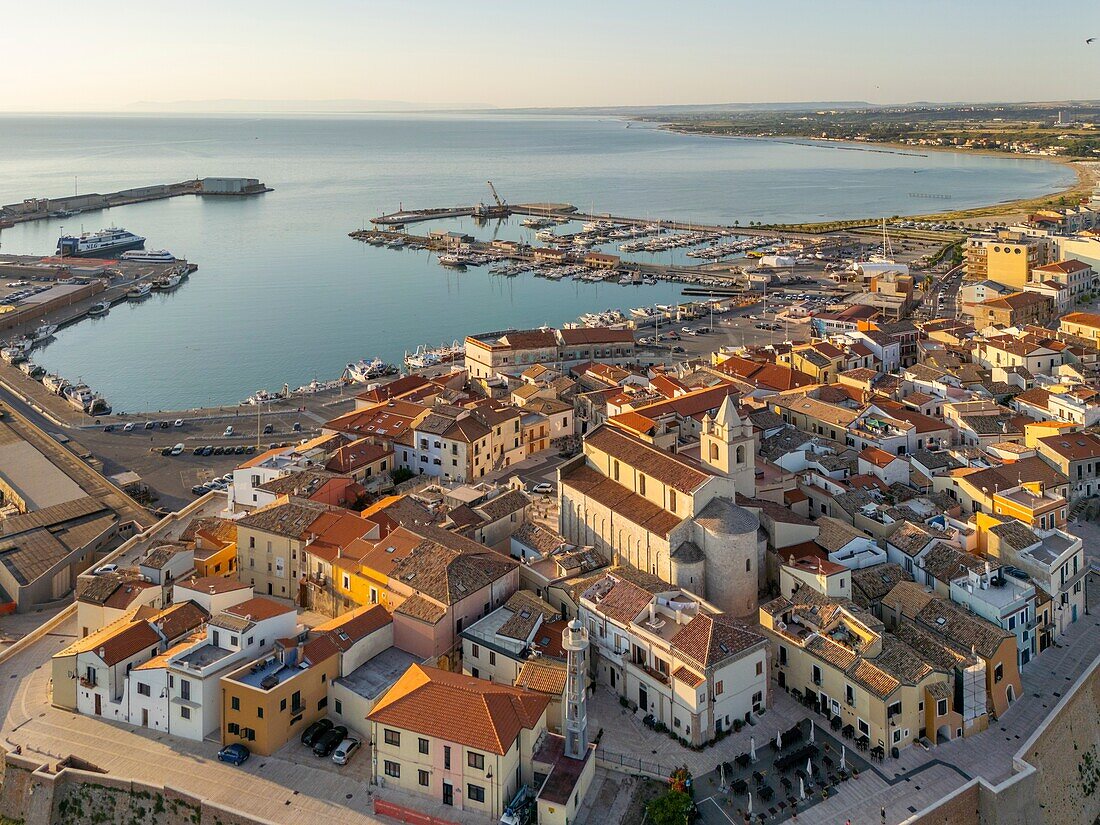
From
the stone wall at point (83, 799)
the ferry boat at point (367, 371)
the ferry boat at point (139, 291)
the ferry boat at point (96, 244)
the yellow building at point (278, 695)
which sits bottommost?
the stone wall at point (83, 799)

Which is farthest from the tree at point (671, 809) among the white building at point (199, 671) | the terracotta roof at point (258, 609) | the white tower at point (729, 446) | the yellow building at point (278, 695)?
the white tower at point (729, 446)

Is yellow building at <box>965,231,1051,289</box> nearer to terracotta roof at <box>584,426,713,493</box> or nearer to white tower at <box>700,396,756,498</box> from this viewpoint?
white tower at <box>700,396,756,498</box>

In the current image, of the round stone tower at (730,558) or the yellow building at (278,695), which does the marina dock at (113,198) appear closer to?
the yellow building at (278,695)

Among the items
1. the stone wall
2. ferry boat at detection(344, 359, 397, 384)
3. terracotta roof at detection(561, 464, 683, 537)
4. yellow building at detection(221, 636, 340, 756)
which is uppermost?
terracotta roof at detection(561, 464, 683, 537)

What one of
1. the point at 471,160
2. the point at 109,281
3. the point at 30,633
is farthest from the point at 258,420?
the point at 471,160

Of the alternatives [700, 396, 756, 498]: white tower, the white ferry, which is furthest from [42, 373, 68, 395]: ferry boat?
[700, 396, 756, 498]: white tower

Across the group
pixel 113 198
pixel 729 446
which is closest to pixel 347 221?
pixel 113 198
